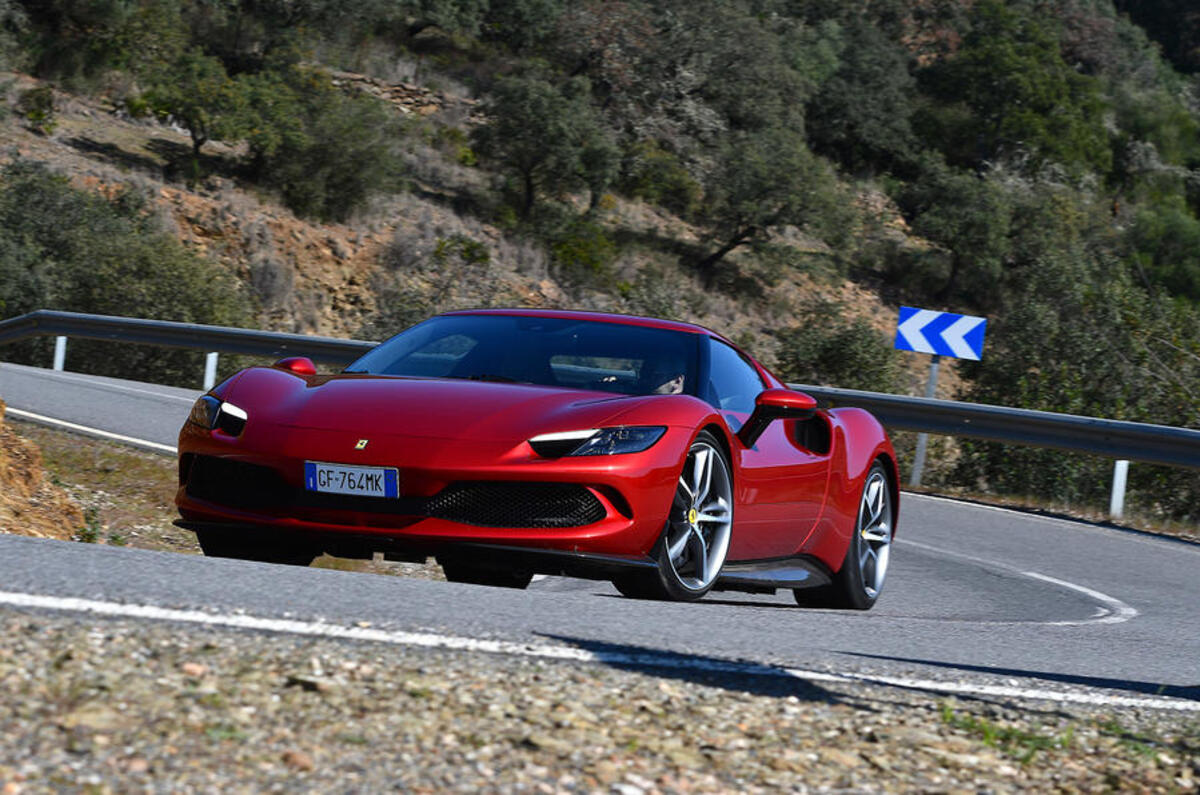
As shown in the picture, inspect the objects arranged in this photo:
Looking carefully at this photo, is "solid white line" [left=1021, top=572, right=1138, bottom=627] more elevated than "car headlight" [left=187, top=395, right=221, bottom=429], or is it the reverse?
"car headlight" [left=187, top=395, right=221, bottom=429]

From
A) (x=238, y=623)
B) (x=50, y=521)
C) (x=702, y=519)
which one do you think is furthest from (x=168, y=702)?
(x=50, y=521)

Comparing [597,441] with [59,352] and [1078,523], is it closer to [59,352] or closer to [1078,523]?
[1078,523]

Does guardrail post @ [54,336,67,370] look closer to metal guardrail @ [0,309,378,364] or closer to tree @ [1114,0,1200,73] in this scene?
metal guardrail @ [0,309,378,364]

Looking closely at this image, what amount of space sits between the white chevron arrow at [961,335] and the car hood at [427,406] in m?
11.1

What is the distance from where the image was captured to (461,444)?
5.91m

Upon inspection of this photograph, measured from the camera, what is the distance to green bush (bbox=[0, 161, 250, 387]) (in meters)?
28.3

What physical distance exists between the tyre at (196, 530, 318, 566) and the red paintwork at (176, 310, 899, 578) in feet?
0.45

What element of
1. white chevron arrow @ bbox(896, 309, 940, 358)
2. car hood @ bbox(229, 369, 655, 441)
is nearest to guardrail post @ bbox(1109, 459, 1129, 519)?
white chevron arrow @ bbox(896, 309, 940, 358)

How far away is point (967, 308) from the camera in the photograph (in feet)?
195

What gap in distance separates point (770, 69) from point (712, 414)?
61.2m

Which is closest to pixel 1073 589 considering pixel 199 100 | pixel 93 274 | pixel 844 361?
pixel 844 361

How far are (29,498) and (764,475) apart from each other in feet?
→ 12.6

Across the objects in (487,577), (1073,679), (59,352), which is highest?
(1073,679)

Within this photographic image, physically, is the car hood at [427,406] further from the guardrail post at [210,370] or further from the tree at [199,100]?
the tree at [199,100]
